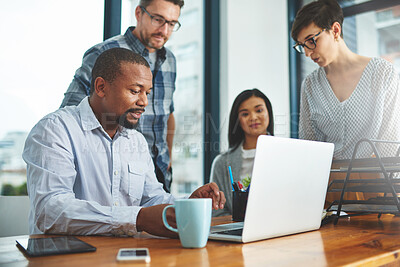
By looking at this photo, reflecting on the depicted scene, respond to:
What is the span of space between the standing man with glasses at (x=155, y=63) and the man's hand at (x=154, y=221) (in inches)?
41.6

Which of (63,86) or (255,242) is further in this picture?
(63,86)

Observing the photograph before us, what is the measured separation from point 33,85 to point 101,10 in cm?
63

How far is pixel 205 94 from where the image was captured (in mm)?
3029

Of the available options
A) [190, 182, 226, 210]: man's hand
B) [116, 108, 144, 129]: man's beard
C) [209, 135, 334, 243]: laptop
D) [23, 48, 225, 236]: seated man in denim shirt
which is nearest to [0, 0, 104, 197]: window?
[23, 48, 225, 236]: seated man in denim shirt

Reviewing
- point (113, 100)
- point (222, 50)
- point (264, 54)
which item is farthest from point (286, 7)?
point (113, 100)

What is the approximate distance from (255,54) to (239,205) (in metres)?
2.24

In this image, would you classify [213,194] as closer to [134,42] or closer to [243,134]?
[134,42]

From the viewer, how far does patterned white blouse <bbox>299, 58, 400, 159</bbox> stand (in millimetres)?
1646

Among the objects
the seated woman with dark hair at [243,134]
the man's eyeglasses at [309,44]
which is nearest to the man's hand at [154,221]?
the man's eyeglasses at [309,44]

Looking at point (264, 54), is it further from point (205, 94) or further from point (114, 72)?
point (114, 72)

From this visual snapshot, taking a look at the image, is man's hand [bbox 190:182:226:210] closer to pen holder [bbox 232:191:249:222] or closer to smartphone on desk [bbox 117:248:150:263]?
pen holder [bbox 232:191:249:222]

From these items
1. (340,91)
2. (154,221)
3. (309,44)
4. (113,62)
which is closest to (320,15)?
(309,44)

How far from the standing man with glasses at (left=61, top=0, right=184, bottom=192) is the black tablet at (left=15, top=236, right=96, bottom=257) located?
113 centimetres

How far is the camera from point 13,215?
5.04 feet
